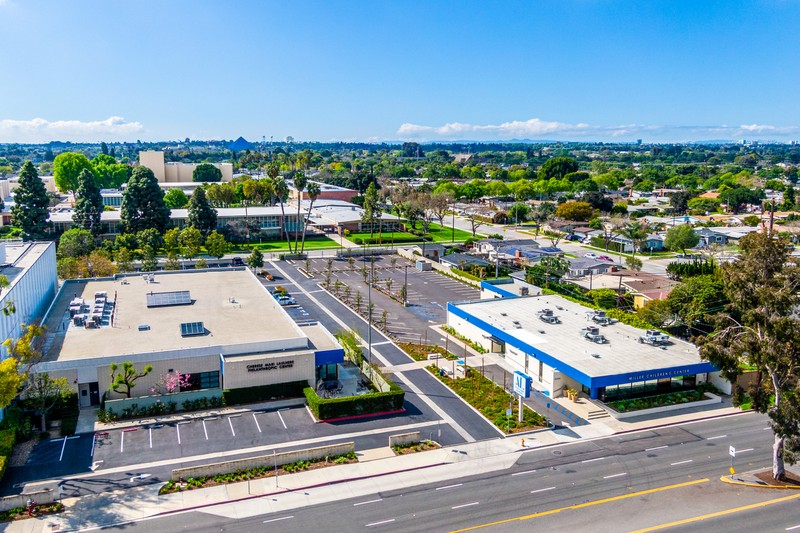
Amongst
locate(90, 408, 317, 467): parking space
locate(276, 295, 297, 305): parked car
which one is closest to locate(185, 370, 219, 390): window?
locate(90, 408, 317, 467): parking space

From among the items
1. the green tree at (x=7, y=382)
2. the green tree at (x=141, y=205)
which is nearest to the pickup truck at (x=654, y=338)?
the green tree at (x=7, y=382)

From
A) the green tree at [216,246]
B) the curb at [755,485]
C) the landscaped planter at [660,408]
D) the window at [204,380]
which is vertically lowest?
the curb at [755,485]

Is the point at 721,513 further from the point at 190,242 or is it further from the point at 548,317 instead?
the point at 190,242

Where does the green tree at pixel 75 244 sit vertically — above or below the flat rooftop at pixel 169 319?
above

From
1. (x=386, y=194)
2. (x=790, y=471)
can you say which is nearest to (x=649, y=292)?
(x=790, y=471)

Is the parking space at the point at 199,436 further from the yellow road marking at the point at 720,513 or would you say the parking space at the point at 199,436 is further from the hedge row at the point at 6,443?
the yellow road marking at the point at 720,513

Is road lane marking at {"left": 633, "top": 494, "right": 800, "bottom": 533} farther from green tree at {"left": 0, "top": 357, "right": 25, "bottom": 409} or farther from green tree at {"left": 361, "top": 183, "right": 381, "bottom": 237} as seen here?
green tree at {"left": 361, "top": 183, "right": 381, "bottom": 237}
